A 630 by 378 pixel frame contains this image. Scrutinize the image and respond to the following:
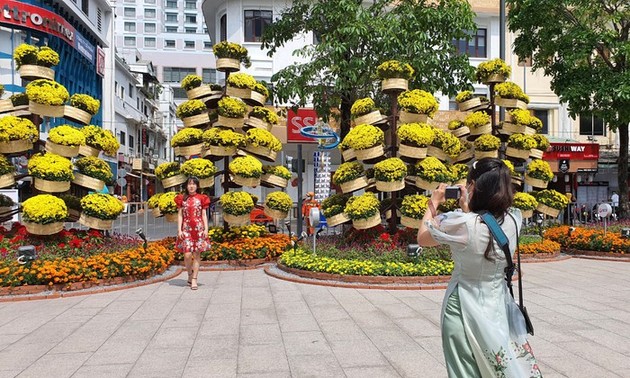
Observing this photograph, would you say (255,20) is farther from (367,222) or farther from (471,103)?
(367,222)

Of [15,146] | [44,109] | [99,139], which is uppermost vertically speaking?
[44,109]

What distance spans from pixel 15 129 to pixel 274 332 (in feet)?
21.3

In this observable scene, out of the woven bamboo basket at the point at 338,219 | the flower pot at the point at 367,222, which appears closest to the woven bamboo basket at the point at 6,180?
the woven bamboo basket at the point at 338,219

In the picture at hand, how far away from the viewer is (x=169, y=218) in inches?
427

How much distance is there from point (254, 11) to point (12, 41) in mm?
13731

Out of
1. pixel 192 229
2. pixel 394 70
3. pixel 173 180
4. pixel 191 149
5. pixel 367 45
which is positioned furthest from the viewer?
pixel 367 45

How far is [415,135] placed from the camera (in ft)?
31.6

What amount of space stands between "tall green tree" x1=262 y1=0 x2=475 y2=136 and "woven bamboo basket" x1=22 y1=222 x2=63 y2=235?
583 cm

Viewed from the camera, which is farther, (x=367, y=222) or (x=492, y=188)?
(x=367, y=222)

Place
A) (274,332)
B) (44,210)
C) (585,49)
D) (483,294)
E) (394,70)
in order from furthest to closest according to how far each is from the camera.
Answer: (585,49)
(394,70)
(44,210)
(274,332)
(483,294)

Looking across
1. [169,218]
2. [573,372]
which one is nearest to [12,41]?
[169,218]

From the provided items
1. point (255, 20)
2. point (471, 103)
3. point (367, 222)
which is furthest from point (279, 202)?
point (255, 20)

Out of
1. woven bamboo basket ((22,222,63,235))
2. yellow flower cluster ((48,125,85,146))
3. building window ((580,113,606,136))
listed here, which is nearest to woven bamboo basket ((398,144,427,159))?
yellow flower cluster ((48,125,85,146))

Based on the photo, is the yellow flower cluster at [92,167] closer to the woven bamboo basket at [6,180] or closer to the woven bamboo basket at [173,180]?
the woven bamboo basket at [6,180]
